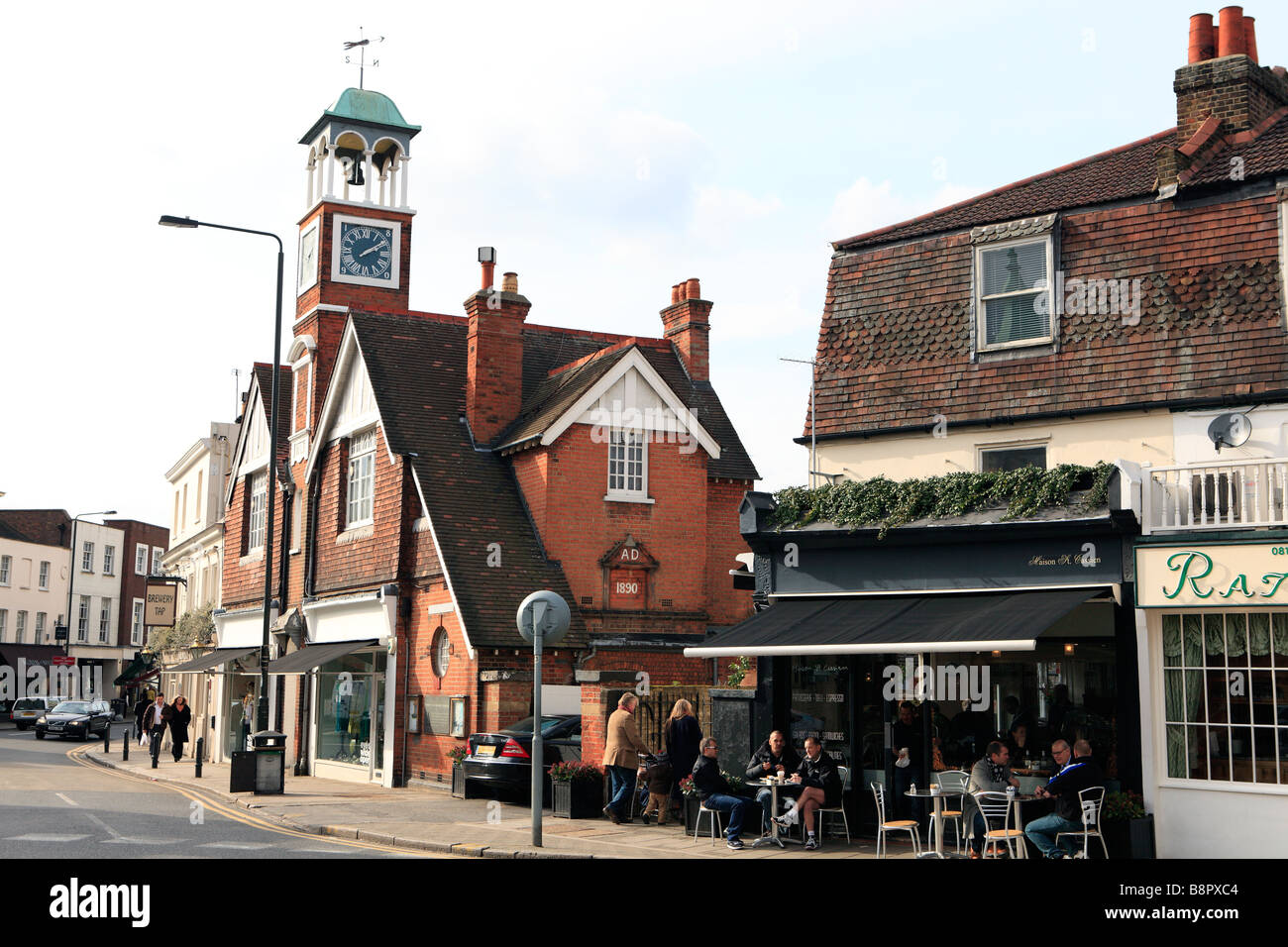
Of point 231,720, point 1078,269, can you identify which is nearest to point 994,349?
point 1078,269

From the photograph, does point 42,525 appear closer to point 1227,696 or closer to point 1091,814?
point 1091,814

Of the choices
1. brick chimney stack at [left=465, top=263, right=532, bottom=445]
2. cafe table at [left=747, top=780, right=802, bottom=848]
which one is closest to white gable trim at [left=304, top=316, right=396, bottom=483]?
brick chimney stack at [left=465, top=263, right=532, bottom=445]

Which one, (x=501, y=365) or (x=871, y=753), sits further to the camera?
(x=501, y=365)

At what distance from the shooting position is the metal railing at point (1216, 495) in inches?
559

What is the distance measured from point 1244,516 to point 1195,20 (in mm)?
7480

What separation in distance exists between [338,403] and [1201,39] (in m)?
19.4

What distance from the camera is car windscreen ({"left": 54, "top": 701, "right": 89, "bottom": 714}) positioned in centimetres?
4916

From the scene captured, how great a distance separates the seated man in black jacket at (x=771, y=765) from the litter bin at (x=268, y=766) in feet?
33.5

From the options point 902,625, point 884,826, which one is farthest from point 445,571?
point 884,826

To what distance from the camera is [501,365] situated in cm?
2827

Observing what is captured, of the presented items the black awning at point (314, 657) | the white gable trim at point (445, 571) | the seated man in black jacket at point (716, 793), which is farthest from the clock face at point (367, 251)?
the seated man in black jacket at point (716, 793)

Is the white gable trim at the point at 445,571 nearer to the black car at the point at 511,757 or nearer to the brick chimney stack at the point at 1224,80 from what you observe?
the black car at the point at 511,757

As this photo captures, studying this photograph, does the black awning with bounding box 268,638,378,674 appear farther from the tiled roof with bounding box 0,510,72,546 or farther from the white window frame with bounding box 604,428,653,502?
the tiled roof with bounding box 0,510,72,546
